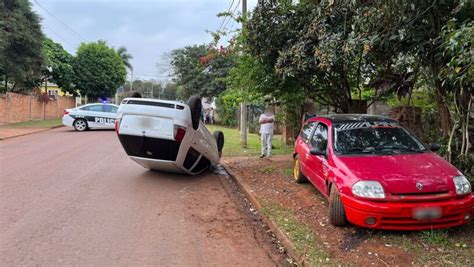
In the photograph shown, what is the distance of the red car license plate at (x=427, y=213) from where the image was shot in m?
4.94

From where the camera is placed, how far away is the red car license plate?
16.2ft

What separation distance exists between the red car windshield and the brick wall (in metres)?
22.7

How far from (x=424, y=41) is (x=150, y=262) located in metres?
5.27

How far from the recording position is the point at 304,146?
8.07 meters

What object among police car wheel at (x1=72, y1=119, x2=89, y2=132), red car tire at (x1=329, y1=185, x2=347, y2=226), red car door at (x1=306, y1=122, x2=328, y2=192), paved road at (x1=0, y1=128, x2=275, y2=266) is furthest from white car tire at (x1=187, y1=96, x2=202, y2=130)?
A: police car wheel at (x1=72, y1=119, x2=89, y2=132)

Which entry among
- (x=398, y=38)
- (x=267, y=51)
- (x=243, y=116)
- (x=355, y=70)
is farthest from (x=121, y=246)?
(x=243, y=116)

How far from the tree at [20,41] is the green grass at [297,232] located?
2040 cm

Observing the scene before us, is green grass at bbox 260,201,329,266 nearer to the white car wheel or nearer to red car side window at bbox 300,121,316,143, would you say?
red car side window at bbox 300,121,316,143

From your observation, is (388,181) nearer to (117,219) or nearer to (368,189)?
(368,189)

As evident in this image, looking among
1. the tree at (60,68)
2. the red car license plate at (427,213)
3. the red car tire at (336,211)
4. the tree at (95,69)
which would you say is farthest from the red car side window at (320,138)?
the tree at (95,69)

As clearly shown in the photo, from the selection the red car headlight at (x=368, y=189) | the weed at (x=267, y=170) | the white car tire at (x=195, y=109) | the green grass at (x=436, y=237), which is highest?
the white car tire at (x=195, y=109)

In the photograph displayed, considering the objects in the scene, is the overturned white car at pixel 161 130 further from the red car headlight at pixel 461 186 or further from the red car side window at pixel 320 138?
the red car headlight at pixel 461 186

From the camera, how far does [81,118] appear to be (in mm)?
21844

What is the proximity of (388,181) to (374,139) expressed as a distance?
1492 millimetres
